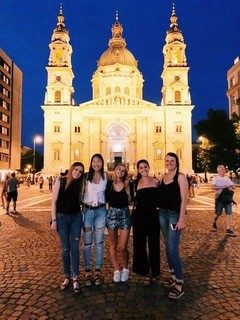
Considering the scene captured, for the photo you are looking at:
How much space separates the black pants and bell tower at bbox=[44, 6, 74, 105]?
199 ft

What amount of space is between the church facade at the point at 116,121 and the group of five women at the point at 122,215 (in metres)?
57.5

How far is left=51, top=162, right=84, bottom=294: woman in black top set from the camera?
17.9ft

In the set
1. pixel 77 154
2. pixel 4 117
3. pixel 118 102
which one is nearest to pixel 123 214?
pixel 77 154

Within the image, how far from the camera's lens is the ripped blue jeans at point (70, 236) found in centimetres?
547

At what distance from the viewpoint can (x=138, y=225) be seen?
18.2 feet

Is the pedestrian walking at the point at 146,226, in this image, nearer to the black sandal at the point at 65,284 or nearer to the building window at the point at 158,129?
the black sandal at the point at 65,284

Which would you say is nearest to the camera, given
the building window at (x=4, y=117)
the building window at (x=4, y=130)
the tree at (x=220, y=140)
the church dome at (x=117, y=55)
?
the tree at (x=220, y=140)

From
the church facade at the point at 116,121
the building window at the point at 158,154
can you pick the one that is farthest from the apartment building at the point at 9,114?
the building window at the point at 158,154

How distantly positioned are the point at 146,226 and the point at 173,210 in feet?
1.83

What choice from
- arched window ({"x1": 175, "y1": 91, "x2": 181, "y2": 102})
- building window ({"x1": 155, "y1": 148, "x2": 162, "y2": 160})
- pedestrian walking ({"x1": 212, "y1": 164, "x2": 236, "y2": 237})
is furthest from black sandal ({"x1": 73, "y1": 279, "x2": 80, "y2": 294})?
arched window ({"x1": 175, "y1": 91, "x2": 181, "y2": 102})

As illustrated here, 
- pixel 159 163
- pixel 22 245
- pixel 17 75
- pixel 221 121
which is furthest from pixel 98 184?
pixel 17 75

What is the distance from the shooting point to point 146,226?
552 centimetres

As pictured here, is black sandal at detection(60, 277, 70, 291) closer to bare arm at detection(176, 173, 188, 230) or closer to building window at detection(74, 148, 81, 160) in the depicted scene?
bare arm at detection(176, 173, 188, 230)

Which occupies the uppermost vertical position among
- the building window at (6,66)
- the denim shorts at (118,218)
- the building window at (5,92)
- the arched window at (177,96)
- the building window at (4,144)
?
the building window at (6,66)
